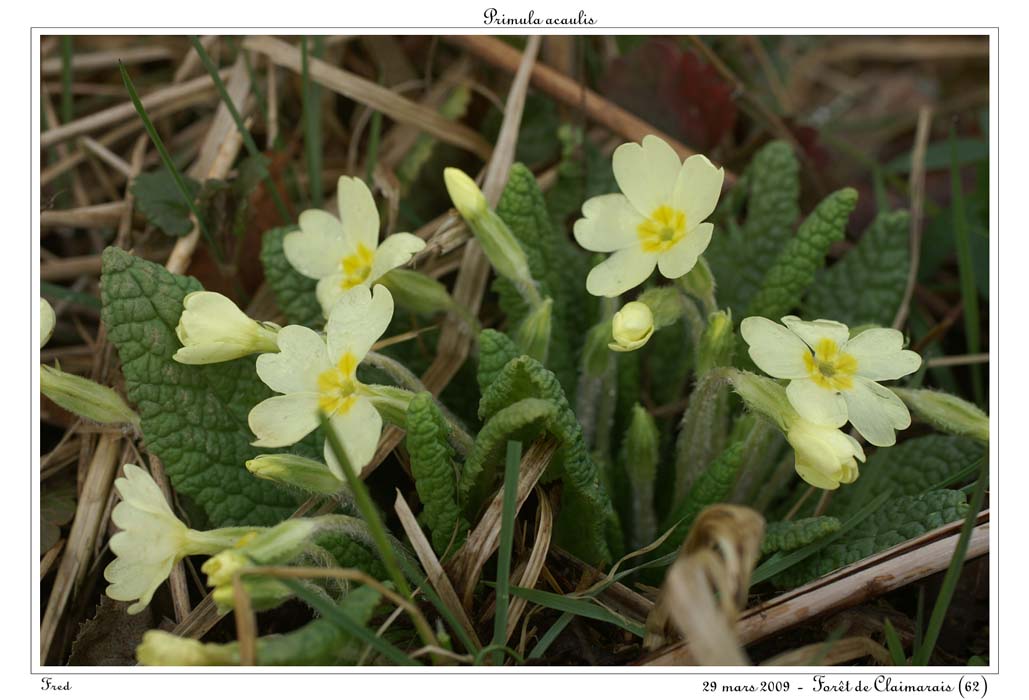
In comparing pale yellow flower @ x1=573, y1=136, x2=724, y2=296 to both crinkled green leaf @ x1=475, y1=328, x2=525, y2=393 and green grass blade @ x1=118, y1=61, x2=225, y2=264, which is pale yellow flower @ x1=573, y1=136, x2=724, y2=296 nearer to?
crinkled green leaf @ x1=475, y1=328, x2=525, y2=393

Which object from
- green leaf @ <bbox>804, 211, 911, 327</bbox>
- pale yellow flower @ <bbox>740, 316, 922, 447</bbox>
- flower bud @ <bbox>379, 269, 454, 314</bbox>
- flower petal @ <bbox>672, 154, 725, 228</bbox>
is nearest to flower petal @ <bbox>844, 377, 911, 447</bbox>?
pale yellow flower @ <bbox>740, 316, 922, 447</bbox>

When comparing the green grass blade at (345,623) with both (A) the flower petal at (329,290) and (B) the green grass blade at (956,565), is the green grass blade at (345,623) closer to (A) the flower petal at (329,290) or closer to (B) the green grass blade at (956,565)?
(A) the flower petal at (329,290)

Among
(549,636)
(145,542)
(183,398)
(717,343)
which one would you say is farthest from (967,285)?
(145,542)

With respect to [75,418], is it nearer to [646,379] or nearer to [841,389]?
[646,379]

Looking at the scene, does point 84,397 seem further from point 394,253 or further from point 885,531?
point 885,531
